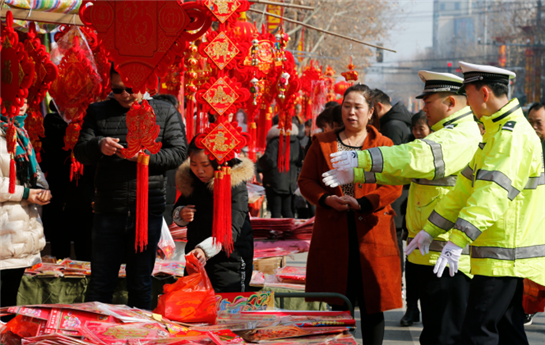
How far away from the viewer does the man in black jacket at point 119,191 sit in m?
3.69

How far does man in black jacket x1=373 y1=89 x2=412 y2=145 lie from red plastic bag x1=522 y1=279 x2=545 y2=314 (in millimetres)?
2333

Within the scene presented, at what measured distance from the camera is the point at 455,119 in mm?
3318

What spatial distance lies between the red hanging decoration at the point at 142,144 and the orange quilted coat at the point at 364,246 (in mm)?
1007

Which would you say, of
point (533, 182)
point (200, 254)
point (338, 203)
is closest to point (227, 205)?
point (200, 254)

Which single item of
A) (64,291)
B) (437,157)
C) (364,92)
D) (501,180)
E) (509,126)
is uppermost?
(364,92)

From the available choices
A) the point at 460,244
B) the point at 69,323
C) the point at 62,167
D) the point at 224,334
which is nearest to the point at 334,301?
the point at 460,244

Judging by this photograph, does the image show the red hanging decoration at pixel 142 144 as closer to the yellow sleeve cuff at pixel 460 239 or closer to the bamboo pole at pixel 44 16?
the bamboo pole at pixel 44 16

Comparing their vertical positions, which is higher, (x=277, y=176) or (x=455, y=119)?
(x=455, y=119)

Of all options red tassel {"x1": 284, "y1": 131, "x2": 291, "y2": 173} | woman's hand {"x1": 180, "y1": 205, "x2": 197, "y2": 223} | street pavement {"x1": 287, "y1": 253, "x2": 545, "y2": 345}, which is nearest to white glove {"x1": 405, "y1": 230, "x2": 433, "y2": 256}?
woman's hand {"x1": 180, "y1": 205, "x2": 197, "y2": 223}

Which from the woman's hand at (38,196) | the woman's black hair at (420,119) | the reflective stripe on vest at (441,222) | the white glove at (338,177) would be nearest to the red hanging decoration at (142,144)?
the woman's hand at (38,196)

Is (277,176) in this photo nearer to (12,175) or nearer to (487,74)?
(12,175)

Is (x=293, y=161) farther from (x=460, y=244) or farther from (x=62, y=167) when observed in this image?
(x=460, y=244)

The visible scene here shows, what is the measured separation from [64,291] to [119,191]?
1479 mm

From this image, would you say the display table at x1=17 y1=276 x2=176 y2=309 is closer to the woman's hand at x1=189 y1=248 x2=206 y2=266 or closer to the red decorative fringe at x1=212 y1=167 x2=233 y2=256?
the woman's hand at x1=189 y1=248 x2=206 y2=266
